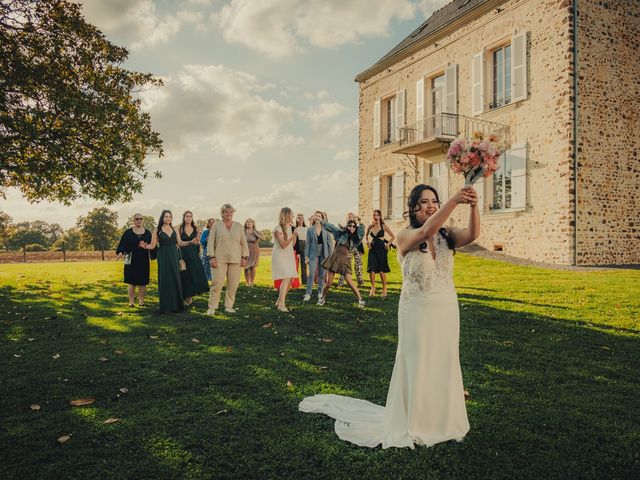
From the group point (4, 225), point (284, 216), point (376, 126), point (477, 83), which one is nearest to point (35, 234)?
point (4, 225)

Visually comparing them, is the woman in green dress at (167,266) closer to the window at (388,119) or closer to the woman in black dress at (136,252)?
the woman in black dress at (136,252)

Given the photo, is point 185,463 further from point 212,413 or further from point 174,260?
point 174,260

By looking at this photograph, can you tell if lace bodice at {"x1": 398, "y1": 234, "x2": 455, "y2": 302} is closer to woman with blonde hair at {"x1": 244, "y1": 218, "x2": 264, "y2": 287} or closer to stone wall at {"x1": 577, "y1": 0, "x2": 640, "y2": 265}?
woman with blonde hair at {"x1": 244, "y1": 218, "x2": 264, "y2": 287}

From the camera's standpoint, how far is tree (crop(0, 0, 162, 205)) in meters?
13.6

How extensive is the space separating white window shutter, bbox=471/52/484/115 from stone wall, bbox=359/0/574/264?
0.33 m

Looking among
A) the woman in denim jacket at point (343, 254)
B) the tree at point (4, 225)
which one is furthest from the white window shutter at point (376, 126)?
the tree at point (4, 225)

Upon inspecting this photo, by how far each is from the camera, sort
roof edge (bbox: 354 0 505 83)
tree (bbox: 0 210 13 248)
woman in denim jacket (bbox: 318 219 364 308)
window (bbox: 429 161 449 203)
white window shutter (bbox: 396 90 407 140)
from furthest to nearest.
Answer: tree (bbox: 0 210 13 248) → white window shutter (bbox: 396 90 407 140) → window (bbox: 429 161 449 203) → roof edge (bbox: 354 0 505 83) → woman in denim jacket (bbox: 318 219 364 308)

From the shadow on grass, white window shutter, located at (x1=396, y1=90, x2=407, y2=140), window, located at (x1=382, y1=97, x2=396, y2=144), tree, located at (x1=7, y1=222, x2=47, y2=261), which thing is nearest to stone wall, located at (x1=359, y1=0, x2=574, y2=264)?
white window shutter, located at (x1=396, y1=90, x2=407, y2=140)

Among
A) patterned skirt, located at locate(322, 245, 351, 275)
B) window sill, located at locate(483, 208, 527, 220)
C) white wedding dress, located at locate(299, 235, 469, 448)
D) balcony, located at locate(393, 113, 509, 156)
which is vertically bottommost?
white wedding dress, located at locate(299, 235, 469, 448)

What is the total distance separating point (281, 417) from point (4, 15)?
15.3m

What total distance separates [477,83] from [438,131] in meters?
2.36

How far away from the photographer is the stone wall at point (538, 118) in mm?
15805

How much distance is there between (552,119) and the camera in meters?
16.2

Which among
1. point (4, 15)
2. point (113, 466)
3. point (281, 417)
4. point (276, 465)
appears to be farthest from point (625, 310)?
point (4, 15)
